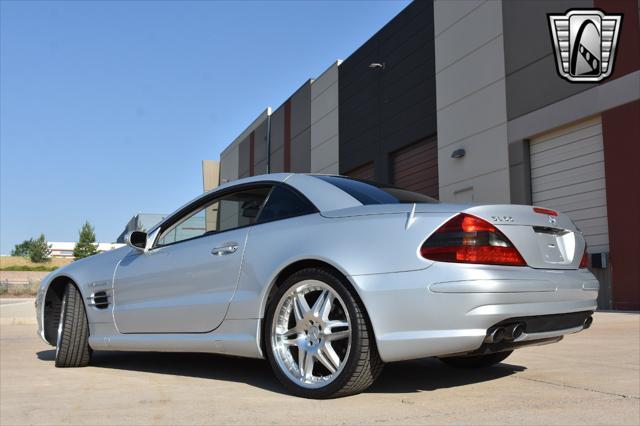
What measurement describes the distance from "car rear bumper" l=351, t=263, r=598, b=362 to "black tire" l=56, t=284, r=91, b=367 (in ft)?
8.92

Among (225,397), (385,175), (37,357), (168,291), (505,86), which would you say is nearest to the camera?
(225,397)

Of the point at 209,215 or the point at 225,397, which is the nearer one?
the point at 225,397

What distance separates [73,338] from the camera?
15.3 feet

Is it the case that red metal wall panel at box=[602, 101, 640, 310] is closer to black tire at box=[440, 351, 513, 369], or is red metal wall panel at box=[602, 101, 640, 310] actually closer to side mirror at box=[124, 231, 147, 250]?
black tire at box=[440, 351, 513, 369]

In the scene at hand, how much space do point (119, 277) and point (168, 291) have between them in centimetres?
66

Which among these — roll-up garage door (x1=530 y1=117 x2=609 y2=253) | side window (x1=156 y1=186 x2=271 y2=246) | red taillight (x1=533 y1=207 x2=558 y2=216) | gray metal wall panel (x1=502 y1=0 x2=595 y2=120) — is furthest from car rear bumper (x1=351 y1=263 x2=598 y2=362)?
gray metal wall panel (x1=502 y1=0 x2=595 y2=120)

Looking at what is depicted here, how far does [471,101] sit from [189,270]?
1369 cm

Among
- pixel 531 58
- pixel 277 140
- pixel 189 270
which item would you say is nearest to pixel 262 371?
pixel 189 270

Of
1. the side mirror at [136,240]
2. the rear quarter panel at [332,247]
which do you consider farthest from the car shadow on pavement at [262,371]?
the side mirror at [136,240]

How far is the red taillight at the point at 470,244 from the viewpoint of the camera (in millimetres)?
2904

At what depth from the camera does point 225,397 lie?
10.4ft

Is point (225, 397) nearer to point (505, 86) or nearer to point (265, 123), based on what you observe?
point (505, 86)

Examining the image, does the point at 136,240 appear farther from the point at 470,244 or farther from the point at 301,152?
the point at 301,152

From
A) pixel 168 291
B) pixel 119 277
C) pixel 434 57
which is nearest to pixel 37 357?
pixel 119 277
